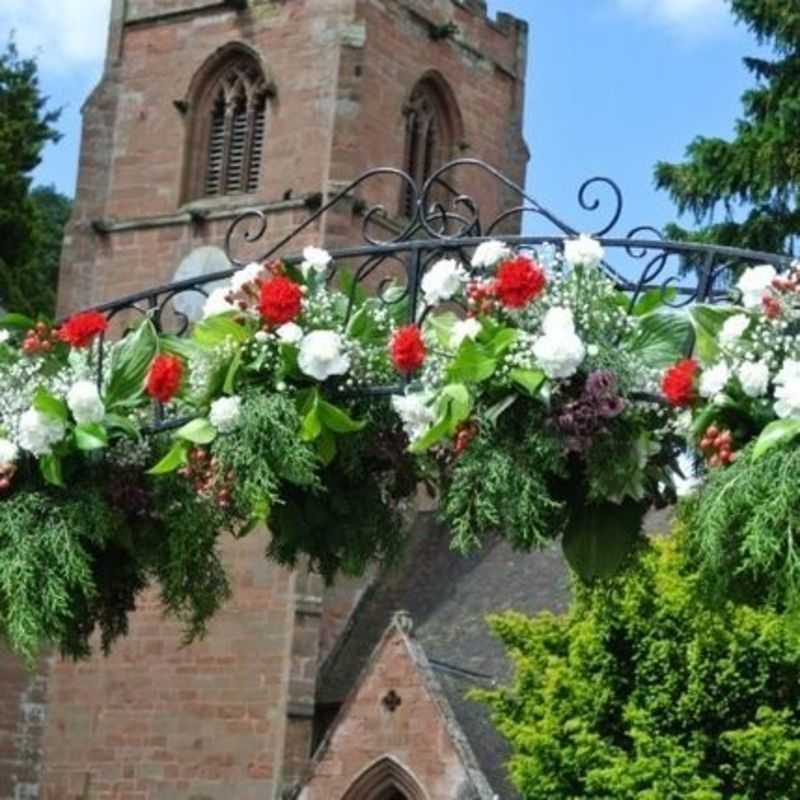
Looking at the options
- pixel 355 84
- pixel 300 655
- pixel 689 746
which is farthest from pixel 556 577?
pixel 689 746

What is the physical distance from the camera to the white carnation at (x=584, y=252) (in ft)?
24.0

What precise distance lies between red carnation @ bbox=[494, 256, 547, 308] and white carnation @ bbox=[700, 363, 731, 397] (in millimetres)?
640

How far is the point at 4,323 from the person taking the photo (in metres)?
8.31

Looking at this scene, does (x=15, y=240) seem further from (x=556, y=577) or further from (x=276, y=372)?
(x=276, y=372)

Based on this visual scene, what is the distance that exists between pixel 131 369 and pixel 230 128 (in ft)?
80.3

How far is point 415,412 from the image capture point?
7.38 metres

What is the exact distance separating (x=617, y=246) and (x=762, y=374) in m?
0.92

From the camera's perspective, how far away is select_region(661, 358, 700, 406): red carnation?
7.02 meters

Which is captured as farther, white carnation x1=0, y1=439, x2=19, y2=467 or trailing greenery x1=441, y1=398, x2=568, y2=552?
white carnation x1=0, y1=439, x2=19, y2=467

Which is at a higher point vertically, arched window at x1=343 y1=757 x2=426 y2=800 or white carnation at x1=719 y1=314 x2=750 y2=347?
arched window at x1=343 y1=757 x2=426 y2=800

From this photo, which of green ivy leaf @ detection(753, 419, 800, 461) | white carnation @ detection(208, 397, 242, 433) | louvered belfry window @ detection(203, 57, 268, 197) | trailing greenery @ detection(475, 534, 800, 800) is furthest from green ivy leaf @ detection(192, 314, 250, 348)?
louvered belfry window @ detection(203, 57, 268, 197)

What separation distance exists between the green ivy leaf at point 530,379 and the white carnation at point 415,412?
0.33 m

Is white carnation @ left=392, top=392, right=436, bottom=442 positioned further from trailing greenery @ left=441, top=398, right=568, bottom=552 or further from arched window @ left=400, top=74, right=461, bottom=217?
arched window @ left=400, top=74, right=461, bottom=217

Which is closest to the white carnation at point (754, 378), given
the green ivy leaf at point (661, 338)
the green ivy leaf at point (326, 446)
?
the green ivy leaf at point (661, 338)
